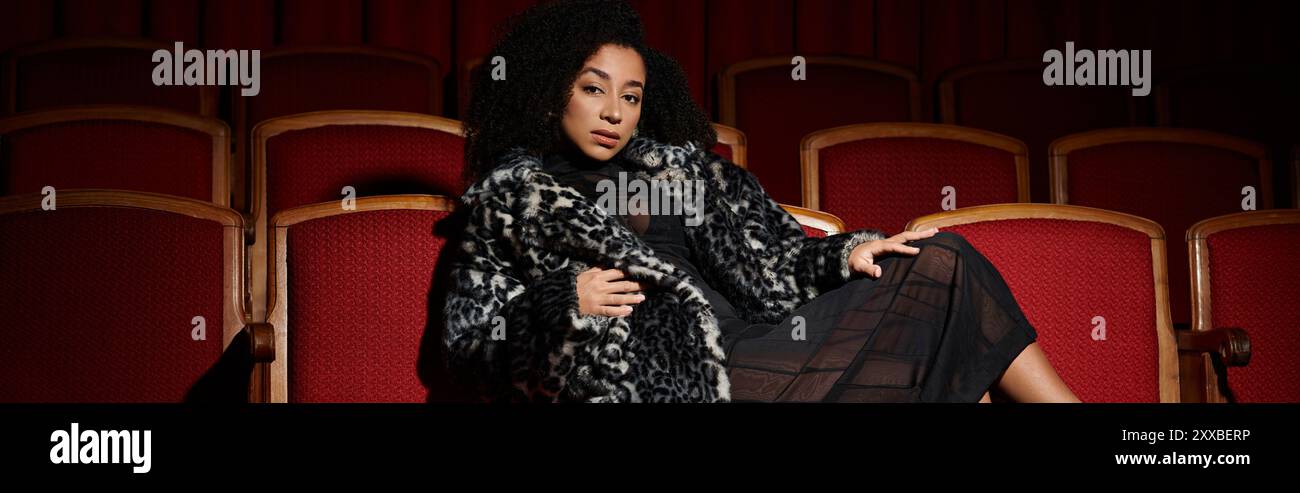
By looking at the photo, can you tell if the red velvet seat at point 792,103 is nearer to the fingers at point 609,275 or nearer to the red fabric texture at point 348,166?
the red fabric texture at point 348,166

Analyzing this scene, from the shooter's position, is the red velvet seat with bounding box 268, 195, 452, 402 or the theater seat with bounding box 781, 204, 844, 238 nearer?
the red velvet seat with bounding box 268, 195, 452, 402

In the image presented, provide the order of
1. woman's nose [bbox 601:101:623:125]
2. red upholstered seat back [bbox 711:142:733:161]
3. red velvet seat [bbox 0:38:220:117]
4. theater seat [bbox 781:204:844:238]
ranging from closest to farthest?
woman's nose [bbox 601:101:623:125]
theater seat [bbox 781:204:844:238]
red upholstered seat back [bbox 711:142:733:161]
red velvet seat [bbox 0:38:220:117]

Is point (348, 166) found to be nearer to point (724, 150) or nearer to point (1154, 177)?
point (724, 150)

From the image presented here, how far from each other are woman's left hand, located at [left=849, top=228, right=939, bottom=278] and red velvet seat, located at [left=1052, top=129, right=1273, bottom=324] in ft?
1.44

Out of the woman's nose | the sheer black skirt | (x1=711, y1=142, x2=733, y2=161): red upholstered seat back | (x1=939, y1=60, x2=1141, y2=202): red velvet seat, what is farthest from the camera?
(x1=939, y1=60, x2=1141, y2=202): red velvet seat

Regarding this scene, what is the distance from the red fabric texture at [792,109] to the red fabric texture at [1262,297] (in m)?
0.46

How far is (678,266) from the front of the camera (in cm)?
70

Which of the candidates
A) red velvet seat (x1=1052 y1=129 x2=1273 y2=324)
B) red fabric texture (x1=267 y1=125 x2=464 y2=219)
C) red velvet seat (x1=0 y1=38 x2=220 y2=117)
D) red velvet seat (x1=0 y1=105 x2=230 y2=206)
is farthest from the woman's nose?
red velvet seat (x1=0 y1=38 x2=220 y2=117)

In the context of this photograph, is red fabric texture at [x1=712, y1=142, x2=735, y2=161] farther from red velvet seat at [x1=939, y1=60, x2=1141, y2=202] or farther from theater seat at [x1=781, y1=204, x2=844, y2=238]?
red velvet seat at [x1=939, y1=60, x2=1141, y2=202]

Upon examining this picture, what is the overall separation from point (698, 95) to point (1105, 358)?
2.72 feet

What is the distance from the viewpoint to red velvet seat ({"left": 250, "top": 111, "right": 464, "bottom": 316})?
2.96 feet

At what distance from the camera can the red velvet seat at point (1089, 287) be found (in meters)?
0.79
